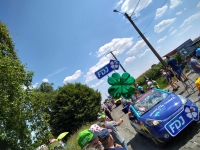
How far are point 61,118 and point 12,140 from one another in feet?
38.5

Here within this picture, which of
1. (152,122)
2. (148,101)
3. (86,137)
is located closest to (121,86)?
(148,101)

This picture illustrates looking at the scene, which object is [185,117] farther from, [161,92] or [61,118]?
[61,118]

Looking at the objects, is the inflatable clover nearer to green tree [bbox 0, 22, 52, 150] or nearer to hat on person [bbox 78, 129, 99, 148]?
green tree [bbox 0, 22, 52, 150]

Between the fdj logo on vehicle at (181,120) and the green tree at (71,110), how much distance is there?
14.5 meters

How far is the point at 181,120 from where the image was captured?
213 inches

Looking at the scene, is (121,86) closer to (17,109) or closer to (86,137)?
(17,109)

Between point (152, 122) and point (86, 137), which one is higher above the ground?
point (86, 137)

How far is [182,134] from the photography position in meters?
5.96

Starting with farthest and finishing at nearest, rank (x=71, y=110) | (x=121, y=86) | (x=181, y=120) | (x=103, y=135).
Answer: (x=71, y=110) → (x=121, y=86) → (x=181, y=120) → (x=103, y=135)

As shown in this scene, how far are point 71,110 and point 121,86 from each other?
41.9 ft

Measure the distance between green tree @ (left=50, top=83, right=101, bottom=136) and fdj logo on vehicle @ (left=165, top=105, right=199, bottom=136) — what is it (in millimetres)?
14485

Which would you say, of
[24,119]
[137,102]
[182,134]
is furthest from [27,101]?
[182,134]

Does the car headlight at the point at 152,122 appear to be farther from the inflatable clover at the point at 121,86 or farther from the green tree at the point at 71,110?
the green tree at the point at 71,110

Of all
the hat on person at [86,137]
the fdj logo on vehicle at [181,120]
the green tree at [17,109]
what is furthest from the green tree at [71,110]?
the hat on person at [86,137]
